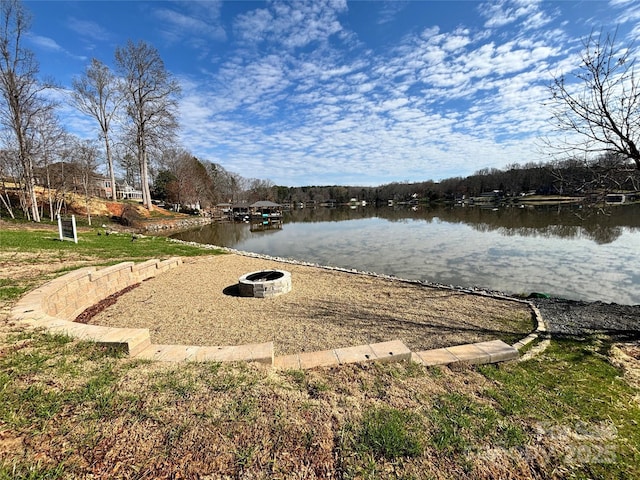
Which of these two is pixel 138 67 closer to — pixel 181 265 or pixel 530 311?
pixel 181 265

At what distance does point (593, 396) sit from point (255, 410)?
10.3ft

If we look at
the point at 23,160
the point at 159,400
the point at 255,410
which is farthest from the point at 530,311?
the point at 23,160

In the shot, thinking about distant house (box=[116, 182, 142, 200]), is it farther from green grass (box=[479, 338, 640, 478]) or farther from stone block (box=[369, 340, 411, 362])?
green grass (box=[479, 338, 640, 478])

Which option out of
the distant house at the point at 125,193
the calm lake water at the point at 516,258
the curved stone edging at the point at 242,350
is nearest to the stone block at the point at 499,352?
the curved stone edging at the point at 242,350

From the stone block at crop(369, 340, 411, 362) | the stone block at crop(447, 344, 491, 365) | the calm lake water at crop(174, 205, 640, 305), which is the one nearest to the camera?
the stone block at crop(369, 340, 411, 362)

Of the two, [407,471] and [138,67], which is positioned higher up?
[138,67]

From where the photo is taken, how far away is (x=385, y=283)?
26.8 ft

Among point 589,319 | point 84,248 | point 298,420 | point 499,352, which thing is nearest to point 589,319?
point 589,319

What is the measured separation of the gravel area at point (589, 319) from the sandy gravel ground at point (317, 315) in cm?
44

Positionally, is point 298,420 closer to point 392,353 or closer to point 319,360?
point 319,360

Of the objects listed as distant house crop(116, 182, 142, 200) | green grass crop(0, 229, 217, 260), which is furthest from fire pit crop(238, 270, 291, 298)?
distant house crop(116, 182, 142, 200)

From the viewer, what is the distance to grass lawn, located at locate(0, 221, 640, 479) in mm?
1735

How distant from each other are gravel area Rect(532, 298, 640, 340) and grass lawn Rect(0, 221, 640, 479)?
1.86 metres

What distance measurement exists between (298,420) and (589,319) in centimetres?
604
